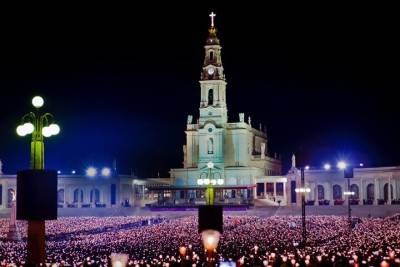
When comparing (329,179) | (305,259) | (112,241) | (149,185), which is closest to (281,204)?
(329,179)

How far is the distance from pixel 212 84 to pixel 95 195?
781 inches

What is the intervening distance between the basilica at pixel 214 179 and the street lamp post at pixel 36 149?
6139 cm

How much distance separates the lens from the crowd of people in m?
23.3

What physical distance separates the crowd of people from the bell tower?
37.4m

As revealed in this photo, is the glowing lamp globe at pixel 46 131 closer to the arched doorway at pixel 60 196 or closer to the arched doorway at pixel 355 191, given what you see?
the arched doorway at pixel 355 191

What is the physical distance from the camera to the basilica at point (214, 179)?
265ft

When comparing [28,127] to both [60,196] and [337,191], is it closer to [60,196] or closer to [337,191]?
[337,191]

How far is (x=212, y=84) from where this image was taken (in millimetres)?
85312

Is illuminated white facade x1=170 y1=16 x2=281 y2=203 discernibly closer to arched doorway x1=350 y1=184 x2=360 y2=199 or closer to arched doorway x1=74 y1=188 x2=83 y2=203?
arched doorway x1=350 y1=184 x2=360 y2=199

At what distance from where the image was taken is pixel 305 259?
23.1m

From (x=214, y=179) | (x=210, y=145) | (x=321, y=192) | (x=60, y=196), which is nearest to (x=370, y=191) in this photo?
(x=321, y=192)

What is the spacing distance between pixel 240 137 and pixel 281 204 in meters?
11.7

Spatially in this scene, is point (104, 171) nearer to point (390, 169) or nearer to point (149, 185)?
point (149, 185)

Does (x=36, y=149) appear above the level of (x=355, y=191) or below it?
above
